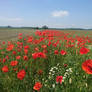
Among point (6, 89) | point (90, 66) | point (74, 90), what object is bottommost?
point (6, 89)

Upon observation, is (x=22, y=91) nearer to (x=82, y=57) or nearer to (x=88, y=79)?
(x=88, y=79)

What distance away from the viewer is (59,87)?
2.90 metres

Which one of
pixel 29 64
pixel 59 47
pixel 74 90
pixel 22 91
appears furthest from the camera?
pixel 59 47

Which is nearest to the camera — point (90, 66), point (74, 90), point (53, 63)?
point (90, 66)

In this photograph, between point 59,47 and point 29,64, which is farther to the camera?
point 59,47

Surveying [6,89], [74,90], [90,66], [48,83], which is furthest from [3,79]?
[90,66]

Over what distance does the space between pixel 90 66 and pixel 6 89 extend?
5.64ft

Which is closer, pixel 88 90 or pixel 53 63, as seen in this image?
pixel 88 90

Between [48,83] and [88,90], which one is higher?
[88,90]

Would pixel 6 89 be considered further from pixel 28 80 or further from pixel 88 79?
pixel 88 79

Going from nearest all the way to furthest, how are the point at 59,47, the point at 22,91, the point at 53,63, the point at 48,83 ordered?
the point at 22,91 < the point at 48,83 < the point at 53,63 < the point at 59,47

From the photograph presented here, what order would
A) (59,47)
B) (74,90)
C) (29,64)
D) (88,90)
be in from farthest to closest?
1. (59,47)
2. (29,64)
3. (74,90)
4. (88,90)

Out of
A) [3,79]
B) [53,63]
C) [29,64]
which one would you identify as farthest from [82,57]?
[3,79]

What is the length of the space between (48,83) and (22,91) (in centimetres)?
49
